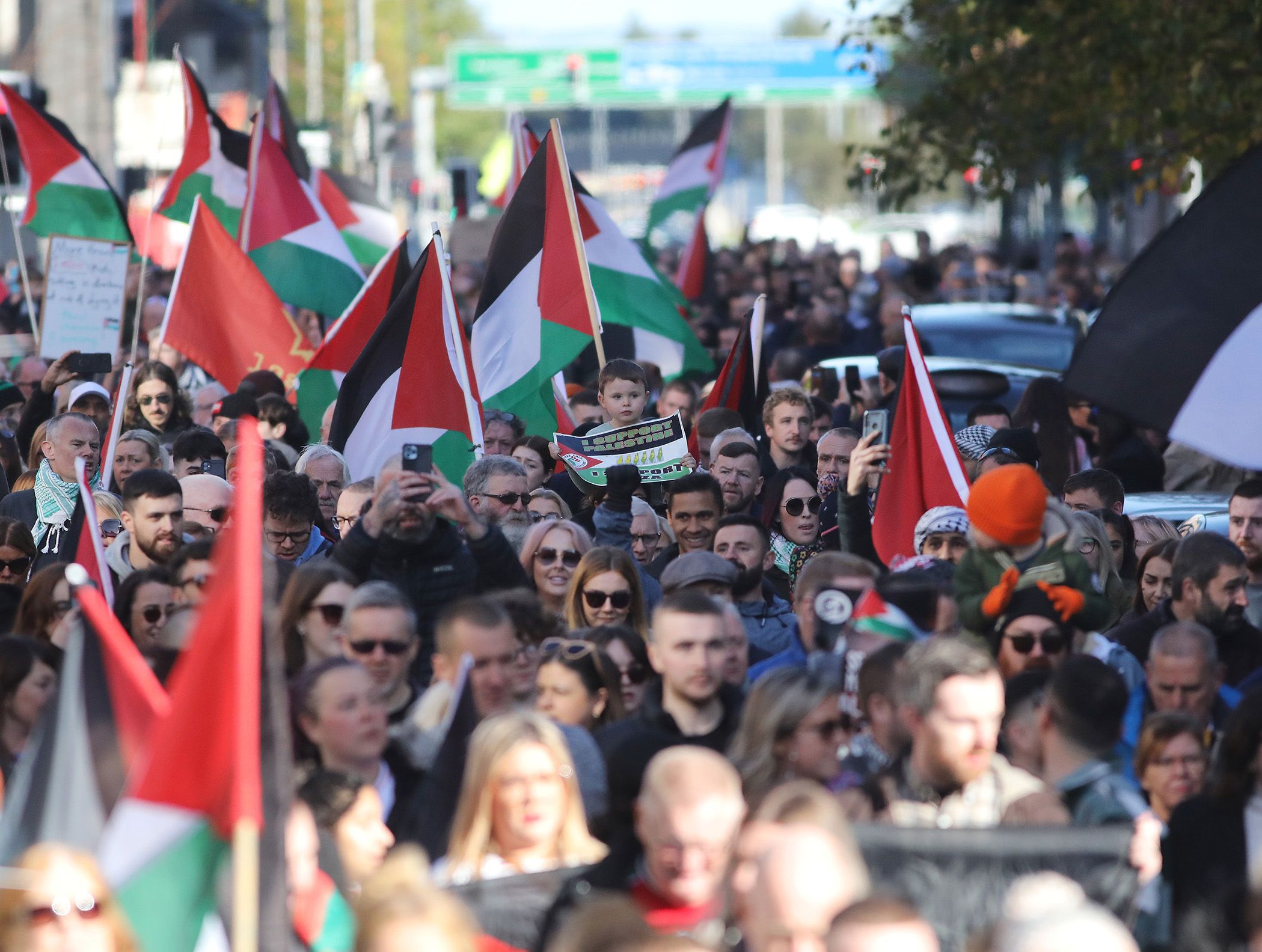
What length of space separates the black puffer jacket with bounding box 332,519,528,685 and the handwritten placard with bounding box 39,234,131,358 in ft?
19.4

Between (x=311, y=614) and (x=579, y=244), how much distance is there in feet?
15.9

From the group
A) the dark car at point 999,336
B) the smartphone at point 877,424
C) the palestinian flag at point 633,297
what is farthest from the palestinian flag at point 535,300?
the dark car at point 999,336

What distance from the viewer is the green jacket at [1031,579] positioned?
6258 millimetres

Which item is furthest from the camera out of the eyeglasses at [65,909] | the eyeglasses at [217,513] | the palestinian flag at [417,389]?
the palestinian flag at [417,389]

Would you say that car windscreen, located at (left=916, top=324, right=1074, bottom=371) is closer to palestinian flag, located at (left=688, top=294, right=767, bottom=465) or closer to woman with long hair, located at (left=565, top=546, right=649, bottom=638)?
palestinian flag, located at (left=688, top=294, right=767, bottom=465)

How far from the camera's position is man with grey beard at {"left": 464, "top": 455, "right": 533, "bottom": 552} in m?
8.55

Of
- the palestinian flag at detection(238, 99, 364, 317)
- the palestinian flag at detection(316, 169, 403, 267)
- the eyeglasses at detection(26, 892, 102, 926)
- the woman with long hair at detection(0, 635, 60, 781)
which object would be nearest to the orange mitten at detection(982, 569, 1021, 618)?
the woman with long hair at detection(0, 635, 60, 781)

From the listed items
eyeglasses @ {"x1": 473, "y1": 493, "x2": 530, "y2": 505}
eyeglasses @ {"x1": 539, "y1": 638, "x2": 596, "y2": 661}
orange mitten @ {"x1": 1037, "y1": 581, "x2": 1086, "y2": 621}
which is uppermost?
eyeglasses @ {"x1": 473, "y1": 493, "x2": 530, "y2": 505}

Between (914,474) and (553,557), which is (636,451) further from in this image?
(553,557)

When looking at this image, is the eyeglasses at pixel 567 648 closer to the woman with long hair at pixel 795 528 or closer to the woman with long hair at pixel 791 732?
the woman with long hair at pixel 791 732

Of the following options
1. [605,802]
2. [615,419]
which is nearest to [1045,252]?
[615,419]

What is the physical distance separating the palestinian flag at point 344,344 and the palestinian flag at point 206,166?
3.67 metres

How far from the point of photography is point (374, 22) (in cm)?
7106

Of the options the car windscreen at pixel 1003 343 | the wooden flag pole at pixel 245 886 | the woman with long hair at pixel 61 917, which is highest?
the car windscreen at pixel 1003 343
